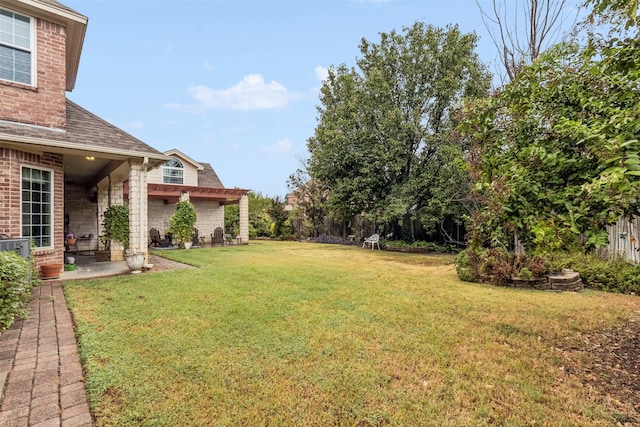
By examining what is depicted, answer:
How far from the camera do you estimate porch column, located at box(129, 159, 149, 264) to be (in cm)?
809

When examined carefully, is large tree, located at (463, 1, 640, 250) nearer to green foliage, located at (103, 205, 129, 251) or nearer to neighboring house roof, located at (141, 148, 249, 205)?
green foliage, located at (103, 205, 129, 251)

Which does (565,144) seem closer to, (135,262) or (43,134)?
(135,262)

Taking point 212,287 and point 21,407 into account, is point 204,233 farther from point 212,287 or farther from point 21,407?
point 21,407

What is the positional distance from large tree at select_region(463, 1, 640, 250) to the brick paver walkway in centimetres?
405

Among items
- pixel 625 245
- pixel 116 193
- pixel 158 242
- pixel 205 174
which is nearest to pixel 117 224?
pixel 116 193

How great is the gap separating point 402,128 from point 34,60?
13.2 metres

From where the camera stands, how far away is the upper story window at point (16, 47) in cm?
686

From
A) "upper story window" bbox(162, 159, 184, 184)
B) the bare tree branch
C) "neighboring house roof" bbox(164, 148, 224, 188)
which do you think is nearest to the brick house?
"upper story window" bbox(162, 159, 184, 184)

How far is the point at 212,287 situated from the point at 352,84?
13.9 m

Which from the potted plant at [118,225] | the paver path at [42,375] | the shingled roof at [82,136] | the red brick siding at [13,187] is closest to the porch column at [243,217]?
the potted plant at [118,225]

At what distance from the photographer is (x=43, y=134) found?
22.8ft

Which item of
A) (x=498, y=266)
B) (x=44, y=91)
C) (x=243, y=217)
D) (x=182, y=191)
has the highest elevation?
(x=44, y=91)

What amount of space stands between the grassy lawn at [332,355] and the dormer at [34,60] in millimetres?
4293

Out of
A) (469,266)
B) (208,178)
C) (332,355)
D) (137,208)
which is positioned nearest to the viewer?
(332,355)
